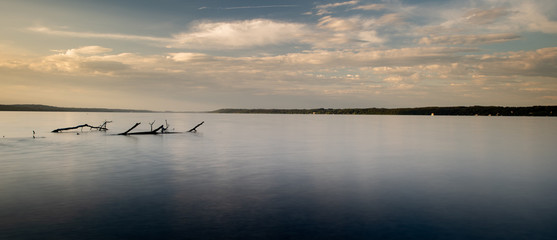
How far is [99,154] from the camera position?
34688mm

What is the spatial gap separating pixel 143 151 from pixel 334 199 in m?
26.6

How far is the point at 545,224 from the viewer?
13266mm

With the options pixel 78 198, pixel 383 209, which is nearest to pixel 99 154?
pixel 78 198

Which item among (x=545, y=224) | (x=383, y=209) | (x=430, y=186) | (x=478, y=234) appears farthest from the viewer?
(x=430, y=186)

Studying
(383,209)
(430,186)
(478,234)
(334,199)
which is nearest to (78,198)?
(334,199)

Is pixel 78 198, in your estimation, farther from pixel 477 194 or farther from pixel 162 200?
pixel 477 194

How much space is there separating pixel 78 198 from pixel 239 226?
8.99 m

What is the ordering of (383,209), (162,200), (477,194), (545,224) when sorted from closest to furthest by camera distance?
(545,224) < (383,209) < (162,200) < (477,194)

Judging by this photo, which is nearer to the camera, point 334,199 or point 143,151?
point 334,199

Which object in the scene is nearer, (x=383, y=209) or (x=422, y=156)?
(x=383, y=209)

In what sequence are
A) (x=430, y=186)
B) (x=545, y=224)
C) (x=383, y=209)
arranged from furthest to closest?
(x=430, y=186) → (x=383, y=209) → (x=545, y=224)

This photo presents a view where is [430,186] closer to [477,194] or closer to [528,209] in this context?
[477,194]

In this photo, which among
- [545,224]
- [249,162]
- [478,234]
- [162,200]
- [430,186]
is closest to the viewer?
[478,234]

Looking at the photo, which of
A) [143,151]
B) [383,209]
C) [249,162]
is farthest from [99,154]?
[383,209]
